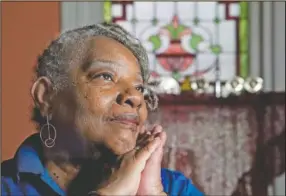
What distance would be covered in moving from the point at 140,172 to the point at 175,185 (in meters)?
0.07

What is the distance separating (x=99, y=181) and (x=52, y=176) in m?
0.06

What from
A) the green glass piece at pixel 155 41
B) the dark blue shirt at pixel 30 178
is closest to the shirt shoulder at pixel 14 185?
the dark blue shirt at pixel 30 178

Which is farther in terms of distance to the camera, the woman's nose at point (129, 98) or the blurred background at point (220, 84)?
the blurred background at point (220, 84)

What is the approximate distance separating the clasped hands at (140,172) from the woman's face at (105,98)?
0.7 inches

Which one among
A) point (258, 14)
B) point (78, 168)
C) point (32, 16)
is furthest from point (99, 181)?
point (258, 14)

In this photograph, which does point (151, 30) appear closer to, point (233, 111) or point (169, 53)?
point (169, 53)

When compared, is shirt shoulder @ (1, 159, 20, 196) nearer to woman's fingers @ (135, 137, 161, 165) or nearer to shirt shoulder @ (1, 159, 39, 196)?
shirt shoulder @ (1, 159, 39, 196)

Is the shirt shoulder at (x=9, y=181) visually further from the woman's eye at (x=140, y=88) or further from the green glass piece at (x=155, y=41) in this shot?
the green glass piece at (x=155, y=41)

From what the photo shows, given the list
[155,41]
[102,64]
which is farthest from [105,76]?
[155,41]

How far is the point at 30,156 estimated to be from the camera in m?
0.87

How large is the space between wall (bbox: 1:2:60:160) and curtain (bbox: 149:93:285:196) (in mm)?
317

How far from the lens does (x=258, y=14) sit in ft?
4.59

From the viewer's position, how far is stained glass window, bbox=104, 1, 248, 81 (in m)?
1.35

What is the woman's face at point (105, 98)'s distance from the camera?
86cm
